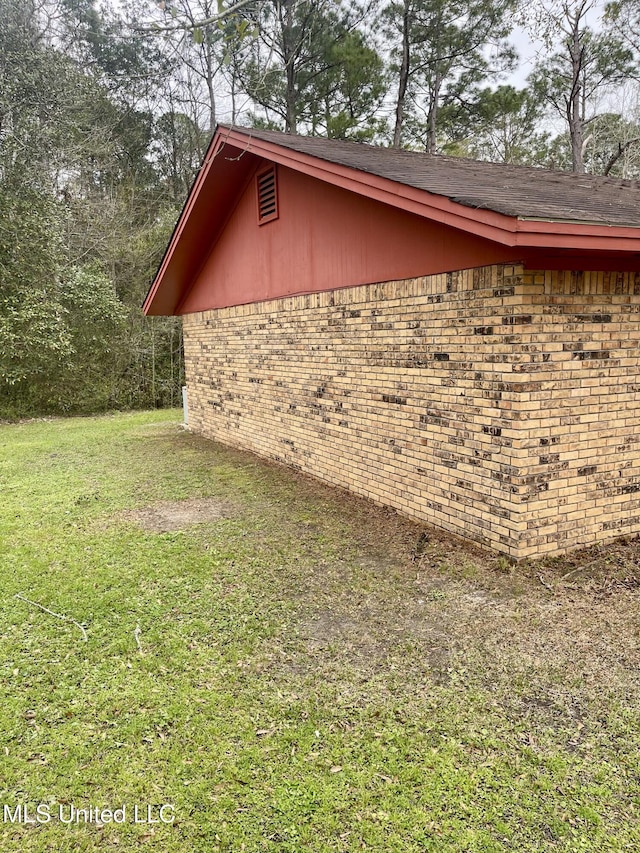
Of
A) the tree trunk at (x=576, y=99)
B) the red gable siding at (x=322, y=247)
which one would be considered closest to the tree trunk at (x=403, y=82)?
the tree trunk at (x=576, y=99)

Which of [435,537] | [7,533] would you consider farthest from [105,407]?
[435,537]

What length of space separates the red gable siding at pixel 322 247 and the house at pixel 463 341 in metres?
0.02

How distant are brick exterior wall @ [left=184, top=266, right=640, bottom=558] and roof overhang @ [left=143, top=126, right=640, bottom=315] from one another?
0.53 metres

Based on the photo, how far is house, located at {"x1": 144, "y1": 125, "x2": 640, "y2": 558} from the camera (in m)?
4.30

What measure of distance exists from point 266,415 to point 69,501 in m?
3.09

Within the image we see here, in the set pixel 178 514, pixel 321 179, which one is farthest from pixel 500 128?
pixel 178 514

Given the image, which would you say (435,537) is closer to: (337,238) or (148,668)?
(148,668)

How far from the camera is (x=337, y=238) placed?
21.6ft

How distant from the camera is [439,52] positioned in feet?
57.5

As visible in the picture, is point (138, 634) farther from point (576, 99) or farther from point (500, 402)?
point (576, 99)

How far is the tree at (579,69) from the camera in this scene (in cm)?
1712

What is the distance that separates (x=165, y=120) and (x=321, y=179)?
52.0 feet

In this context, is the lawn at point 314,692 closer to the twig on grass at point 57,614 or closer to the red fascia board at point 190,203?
the twig on grass at point 57,614

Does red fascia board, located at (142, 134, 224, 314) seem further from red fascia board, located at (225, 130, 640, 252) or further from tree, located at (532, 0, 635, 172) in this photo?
tree, located at (532, 0, 635, 172)
